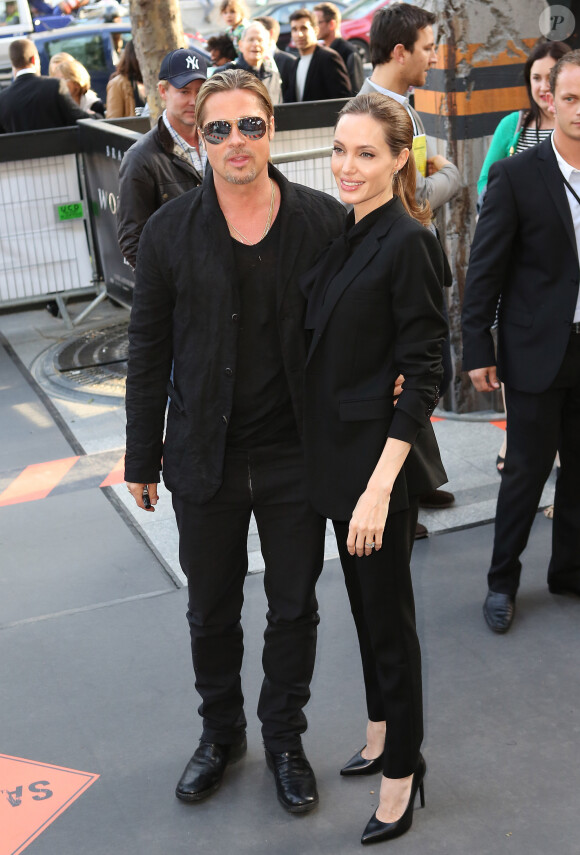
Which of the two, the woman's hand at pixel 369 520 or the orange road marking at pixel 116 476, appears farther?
the orange road marking at pixel 116 476

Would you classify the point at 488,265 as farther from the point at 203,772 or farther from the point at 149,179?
the point at 203,772

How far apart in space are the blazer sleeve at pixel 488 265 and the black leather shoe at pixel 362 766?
1.54m

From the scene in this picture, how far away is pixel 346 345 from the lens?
9.00 feet

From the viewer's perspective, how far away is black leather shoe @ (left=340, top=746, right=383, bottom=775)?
10.9 ft

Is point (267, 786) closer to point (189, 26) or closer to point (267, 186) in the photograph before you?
point (267, 186)

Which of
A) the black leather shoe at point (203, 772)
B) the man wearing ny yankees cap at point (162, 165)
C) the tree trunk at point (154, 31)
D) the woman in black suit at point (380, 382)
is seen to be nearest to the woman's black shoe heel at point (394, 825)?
the woman in black suit at point (380, 382)

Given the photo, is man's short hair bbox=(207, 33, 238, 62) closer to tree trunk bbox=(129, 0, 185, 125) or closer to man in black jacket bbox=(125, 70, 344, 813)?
tree trunk bbox=(129, 0, 185, 125)

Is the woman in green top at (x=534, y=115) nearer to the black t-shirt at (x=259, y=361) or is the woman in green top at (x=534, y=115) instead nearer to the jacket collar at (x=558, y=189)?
the jacket collar at (x=558, y=189)

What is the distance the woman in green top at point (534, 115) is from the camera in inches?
189

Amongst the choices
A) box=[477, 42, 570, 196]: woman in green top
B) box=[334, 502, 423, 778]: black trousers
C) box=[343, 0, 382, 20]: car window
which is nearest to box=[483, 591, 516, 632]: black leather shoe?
box=[334, 502, 423, 778]: black trousers

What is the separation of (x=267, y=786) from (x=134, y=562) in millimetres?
1697

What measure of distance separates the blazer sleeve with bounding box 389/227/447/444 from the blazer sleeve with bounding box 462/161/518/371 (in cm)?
126

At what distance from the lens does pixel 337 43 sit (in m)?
11.8

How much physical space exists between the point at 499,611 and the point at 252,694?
1.06 meters
